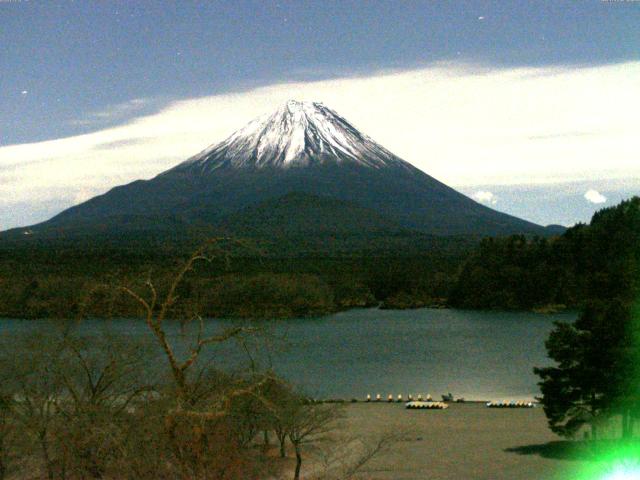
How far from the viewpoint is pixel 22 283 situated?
72.3 m

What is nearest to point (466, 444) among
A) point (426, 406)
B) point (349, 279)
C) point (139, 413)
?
point (426, 406)

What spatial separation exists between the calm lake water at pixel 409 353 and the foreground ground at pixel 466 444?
379cm

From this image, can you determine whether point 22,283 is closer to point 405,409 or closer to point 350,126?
point 405,409

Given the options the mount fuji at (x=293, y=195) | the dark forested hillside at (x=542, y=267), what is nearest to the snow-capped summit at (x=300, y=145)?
the mount fuji at (x=293, y=195)

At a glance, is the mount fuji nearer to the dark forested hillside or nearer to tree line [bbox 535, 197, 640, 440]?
the dark forested hillside

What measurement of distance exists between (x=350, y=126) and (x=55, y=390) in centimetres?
16639

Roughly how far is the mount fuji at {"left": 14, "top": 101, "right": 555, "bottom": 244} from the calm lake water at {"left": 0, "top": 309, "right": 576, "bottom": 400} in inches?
2195

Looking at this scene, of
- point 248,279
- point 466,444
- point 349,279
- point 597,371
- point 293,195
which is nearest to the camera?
point 597,371

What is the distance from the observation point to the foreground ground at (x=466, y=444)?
1766 cm

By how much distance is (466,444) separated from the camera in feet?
67.9

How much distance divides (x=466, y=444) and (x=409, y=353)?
80.3ft

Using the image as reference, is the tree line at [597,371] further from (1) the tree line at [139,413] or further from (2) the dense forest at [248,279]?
(2) the dense forest at [248,279]

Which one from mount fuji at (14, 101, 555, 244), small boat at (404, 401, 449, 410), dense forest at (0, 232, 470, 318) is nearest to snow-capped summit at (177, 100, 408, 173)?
mount fuji at (14, 101, 555, 244)

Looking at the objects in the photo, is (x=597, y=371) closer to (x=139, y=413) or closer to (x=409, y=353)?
(x=139, y=413)
